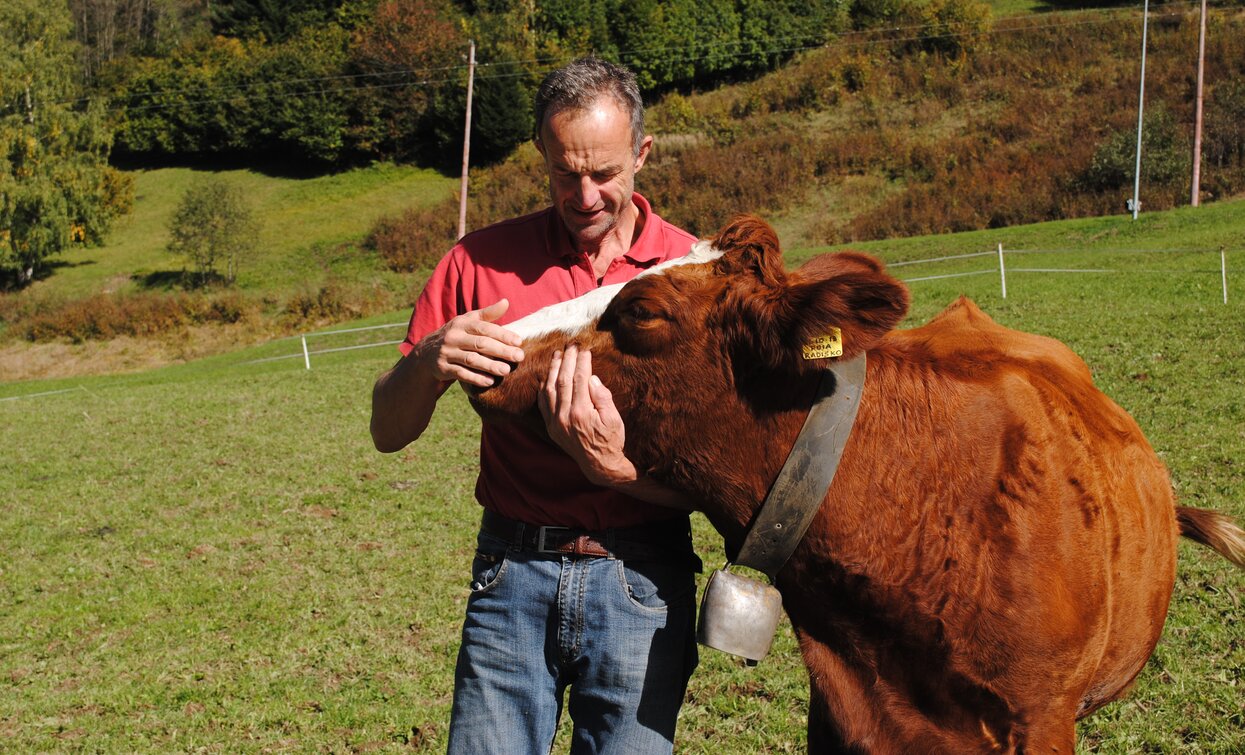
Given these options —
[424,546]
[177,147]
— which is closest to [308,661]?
[424,546]

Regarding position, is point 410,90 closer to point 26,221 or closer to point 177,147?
point 177,147

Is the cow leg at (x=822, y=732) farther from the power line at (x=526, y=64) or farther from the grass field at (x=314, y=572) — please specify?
the power line at (x=526, y=64)

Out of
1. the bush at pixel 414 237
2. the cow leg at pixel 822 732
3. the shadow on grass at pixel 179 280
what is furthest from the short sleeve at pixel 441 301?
the shadow on grass at pixel 179 280

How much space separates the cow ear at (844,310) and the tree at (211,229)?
1475 inches

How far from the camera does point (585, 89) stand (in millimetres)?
2561

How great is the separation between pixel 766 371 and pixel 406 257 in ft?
121

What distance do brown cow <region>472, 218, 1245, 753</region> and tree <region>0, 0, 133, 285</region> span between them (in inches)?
1677

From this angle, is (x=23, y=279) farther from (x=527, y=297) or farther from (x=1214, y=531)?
(x=1214, y=531)

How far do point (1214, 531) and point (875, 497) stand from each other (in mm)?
2343

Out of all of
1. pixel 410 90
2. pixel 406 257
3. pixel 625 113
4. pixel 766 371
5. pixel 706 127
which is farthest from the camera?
pixel 410 90

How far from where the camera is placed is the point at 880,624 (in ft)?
8.25

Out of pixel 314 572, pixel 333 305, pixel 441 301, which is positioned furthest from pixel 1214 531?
pixel 333 305

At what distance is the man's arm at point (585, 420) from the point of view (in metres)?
2.35

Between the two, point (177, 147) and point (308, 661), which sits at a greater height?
point (177, 147)
